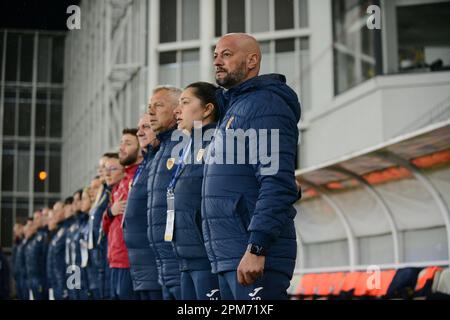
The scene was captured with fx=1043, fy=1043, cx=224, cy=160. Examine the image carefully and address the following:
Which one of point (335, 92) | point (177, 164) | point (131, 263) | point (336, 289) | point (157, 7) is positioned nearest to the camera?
point (177, 164)

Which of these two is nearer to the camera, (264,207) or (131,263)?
(264,207)

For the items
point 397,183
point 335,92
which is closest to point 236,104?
point 397,183

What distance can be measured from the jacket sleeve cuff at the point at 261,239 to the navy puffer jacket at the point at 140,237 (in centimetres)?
200

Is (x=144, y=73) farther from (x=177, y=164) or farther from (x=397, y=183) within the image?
(x=177, y=164)

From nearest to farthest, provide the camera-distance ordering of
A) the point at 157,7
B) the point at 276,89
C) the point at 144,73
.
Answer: the point at 276,89
the point at 157,7
the point at 144,73

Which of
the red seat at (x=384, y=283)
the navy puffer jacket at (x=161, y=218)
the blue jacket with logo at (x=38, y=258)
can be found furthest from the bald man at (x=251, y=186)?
the blue jacket with logo at (x=38, y=258)

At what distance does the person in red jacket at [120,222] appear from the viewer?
6090 millimetres

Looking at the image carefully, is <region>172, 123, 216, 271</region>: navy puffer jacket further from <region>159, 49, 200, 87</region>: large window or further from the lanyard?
<region>159, 49, 200, 87</region>: large window

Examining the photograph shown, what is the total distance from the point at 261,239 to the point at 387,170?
502 cm

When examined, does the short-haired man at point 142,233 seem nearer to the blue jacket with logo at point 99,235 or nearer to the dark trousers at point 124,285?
the dark trousers at point 124,285

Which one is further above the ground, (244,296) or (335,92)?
(335,92)

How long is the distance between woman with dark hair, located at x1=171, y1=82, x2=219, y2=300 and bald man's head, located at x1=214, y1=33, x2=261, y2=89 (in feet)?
1.88

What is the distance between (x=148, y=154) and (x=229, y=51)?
5.95 ft
